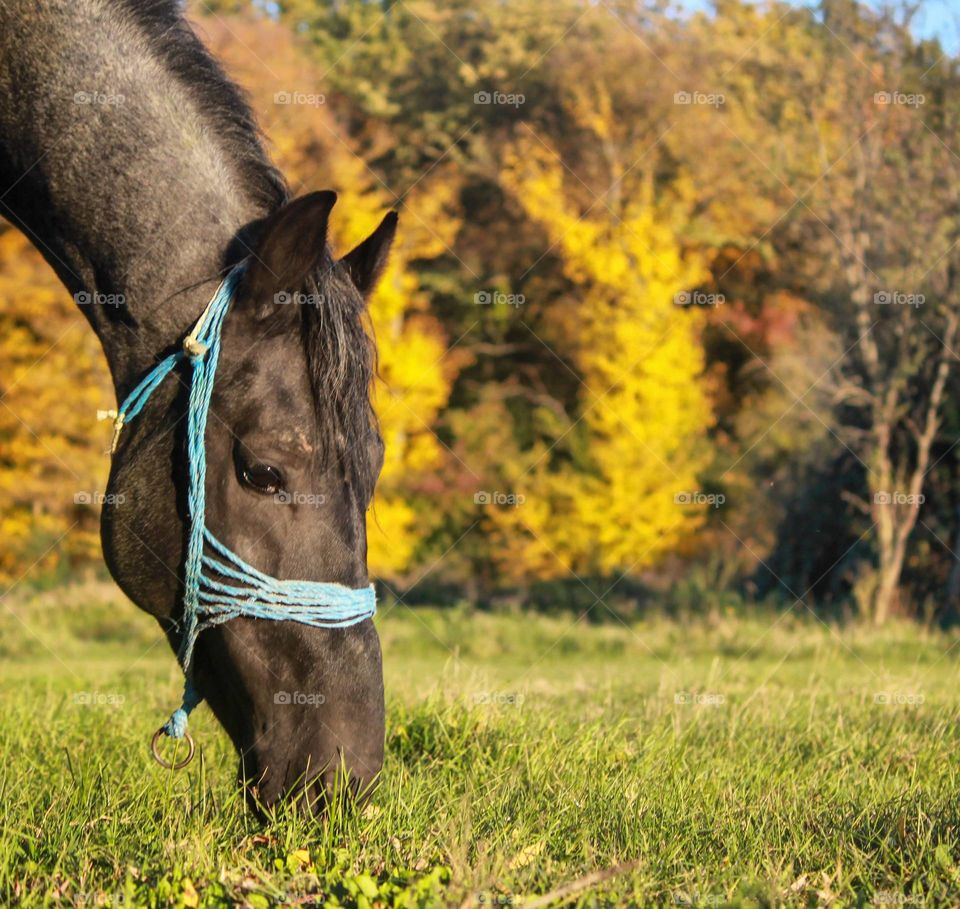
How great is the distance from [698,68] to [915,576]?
43.7ft

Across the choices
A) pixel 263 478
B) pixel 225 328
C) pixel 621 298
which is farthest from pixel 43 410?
pixel 263 478

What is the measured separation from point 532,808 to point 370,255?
168 cm

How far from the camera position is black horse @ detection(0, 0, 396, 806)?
118 inches

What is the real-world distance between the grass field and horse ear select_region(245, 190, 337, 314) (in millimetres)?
1368

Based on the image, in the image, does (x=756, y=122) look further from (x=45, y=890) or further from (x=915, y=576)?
(x=45, y=890)

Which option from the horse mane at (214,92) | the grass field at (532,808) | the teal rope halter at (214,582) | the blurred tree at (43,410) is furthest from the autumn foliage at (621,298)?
the teal rope halter at (214,582)

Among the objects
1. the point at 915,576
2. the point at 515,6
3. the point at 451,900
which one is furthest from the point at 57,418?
the point at 451,900

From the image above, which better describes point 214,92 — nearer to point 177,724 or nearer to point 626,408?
point 177,724

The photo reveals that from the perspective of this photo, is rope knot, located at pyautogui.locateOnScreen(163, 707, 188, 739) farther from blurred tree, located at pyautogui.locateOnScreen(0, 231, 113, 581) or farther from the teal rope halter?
blurred tree, located at pyautogui.locateOnScreen(0, 231, 113, 581)

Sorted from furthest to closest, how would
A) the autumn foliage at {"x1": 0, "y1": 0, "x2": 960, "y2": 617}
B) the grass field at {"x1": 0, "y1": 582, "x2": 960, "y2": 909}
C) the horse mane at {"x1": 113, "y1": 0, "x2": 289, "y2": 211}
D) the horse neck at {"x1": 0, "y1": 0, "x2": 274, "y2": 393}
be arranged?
the autumn foliage at {"x1": 0, "y1": 0, "x2": 960, "y2": 617} → the horse mane at {"x1": 113, "y1": 0, "x2": 289, "y2": 211} → the horse neck at {"x1": 0, "y1": 0, "x2": 274, "y2": 393} → the grass field at {"x1": 0, "y1": 582, "x2": 960, "y2": 909}

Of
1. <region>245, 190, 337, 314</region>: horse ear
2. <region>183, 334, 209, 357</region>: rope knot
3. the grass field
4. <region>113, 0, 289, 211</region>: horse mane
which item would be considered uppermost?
<region>113, 0, 289, 211</region>: horse mane

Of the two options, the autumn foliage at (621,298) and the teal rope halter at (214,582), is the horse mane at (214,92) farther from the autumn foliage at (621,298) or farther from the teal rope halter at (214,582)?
the autumn foliage at (621,298)

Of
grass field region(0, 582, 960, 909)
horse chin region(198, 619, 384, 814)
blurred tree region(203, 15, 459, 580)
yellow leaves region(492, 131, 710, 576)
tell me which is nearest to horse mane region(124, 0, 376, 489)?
horse chin region(198, 619, 384, 814)

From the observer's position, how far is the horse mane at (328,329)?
10.0 feet
